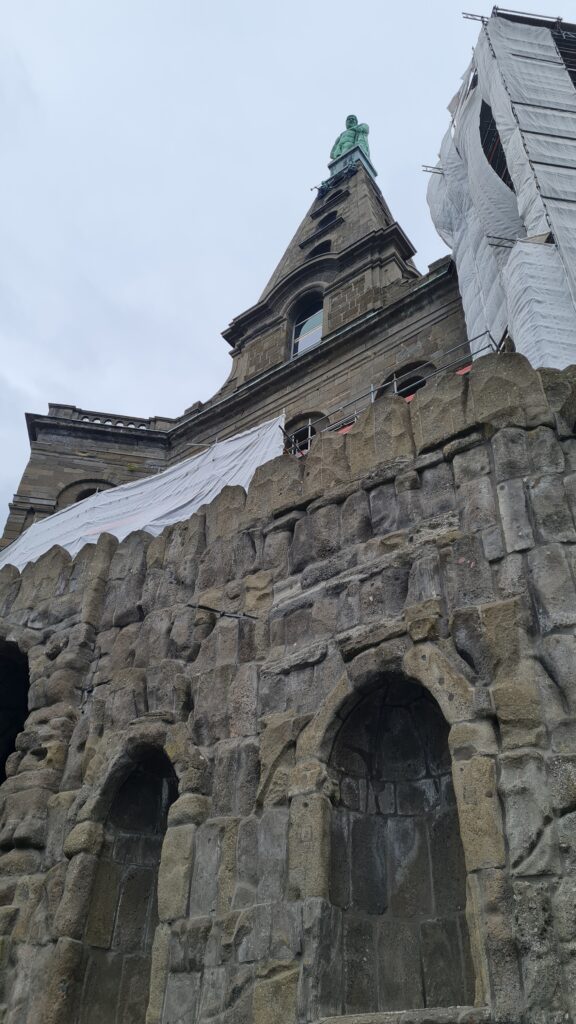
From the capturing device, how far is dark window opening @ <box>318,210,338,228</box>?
20203 millimetres

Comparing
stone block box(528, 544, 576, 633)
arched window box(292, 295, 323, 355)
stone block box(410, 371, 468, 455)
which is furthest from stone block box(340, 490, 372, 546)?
arched window box(292, 295, 323, 355)

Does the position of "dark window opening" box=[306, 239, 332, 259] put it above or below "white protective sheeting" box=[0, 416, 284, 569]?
above

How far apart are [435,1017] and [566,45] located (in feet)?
63.0

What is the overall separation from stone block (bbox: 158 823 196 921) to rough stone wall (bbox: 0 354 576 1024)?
0.02m

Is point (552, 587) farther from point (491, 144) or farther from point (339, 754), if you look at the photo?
point (491, 144)

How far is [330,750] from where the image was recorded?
525 cm

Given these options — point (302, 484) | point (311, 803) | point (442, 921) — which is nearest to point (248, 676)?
point (311, 803)

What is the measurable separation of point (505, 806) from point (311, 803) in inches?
49.6

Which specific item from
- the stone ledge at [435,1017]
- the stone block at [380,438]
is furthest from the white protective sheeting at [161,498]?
the stone ledge at [435,1017]

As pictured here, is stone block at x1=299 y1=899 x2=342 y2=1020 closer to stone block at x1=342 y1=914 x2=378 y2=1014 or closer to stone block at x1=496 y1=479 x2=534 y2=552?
stone block at x1=342 y1=914 x2=378 y2=1014

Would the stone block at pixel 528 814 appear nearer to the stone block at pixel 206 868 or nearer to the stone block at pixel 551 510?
the stone block at pixel 551 510

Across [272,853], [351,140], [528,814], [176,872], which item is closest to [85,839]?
[176,872]

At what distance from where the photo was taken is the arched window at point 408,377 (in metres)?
13.4

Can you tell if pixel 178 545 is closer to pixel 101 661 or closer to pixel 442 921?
pixel 101 661
